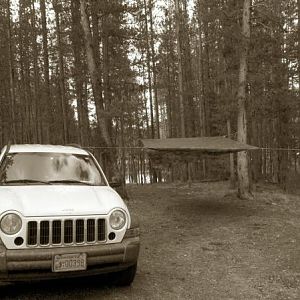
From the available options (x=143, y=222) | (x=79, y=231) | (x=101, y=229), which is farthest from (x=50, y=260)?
(x=143, y=222)

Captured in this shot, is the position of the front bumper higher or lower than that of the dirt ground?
higher

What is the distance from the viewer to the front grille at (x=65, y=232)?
4.57m

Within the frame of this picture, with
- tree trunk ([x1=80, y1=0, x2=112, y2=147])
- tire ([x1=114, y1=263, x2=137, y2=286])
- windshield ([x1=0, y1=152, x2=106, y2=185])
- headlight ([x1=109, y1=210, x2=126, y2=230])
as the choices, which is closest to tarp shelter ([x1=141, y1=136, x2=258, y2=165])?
tree trunk ([x1=80, y1=0, x2=112, y2=147])

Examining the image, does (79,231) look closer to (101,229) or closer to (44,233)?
(101,229)

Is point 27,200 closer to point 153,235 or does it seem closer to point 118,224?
point 118,224

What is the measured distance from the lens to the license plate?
14.9 ft

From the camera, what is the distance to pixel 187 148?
1094 centimetres

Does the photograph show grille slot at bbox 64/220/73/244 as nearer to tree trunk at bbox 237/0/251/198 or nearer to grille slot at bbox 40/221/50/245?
grille slot at bbox 40/221/50/245

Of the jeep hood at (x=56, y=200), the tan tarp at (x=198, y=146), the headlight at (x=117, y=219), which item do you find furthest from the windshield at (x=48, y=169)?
the tan tarp at (x=198, y=146)

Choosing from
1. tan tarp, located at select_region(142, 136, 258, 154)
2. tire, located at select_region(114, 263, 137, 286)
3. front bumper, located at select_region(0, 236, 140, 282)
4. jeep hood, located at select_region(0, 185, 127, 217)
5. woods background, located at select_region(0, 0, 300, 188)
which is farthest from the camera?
woods background, located at select_region(0, 0, 300, 188)

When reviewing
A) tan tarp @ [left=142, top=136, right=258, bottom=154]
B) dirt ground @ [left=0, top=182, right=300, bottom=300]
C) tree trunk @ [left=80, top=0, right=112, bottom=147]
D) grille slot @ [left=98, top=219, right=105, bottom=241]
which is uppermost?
tree trunk @ [left=80, top=0, right=112, bottom=147]

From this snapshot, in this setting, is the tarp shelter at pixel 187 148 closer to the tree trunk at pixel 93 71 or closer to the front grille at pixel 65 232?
the tree trunk at pixel 93 71

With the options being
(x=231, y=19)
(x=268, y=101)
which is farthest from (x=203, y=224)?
(x=268, y=101)

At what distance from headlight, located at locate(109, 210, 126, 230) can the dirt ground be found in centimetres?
93
